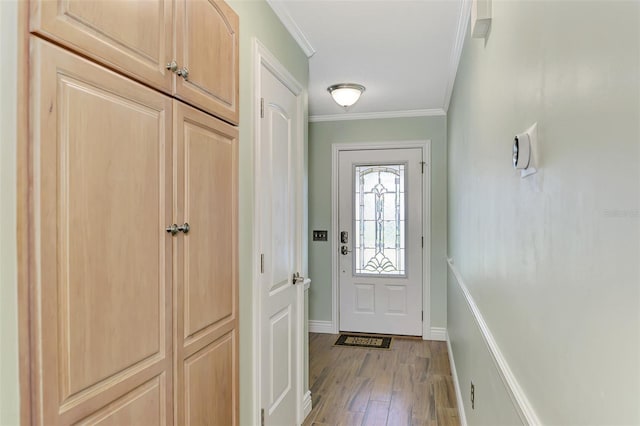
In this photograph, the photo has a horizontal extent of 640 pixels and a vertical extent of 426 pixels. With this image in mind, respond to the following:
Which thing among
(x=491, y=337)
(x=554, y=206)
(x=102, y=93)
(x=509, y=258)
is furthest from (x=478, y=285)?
(x=102, y=93)

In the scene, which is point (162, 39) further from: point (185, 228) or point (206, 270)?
point (206, 270)

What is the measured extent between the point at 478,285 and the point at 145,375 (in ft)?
4.98

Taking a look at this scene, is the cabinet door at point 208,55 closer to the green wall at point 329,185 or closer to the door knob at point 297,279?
the door knob at point 297,279

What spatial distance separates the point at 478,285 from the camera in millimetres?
2150

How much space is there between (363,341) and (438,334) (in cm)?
81

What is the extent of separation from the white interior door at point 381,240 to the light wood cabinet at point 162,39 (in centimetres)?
325

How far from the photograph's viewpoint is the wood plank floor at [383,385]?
3.01 meters

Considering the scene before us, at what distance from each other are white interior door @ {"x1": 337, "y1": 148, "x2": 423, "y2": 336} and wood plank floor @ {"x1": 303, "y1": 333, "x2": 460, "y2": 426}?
394 millimetres

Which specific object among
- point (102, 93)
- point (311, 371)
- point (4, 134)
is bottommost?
point (311, 371)

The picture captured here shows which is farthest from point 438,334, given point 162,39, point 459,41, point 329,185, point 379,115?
point 162,39

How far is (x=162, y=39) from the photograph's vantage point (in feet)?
4.48

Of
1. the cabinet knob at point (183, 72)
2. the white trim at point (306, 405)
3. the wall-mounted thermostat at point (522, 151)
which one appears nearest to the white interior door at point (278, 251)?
the white trim at point (306, 405)

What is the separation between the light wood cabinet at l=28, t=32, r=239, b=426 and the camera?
0.96 m

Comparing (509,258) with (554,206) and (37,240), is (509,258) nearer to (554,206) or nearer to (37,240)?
(554,206)
